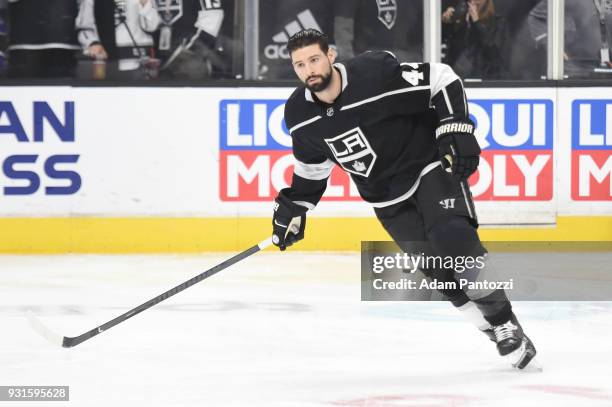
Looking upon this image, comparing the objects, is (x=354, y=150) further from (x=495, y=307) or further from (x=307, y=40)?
(x=495, y=307)

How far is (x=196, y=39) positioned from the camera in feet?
21.7

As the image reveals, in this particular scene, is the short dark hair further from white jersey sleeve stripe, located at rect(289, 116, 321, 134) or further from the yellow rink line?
the yellow rink line

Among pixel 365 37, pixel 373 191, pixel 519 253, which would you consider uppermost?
pixel 365 37

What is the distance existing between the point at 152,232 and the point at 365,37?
1690 mm

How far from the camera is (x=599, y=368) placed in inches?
124

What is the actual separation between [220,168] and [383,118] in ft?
11.0

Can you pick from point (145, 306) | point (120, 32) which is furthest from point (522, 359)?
point (120, 32)

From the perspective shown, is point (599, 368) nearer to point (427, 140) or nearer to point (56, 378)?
point (427, 140)

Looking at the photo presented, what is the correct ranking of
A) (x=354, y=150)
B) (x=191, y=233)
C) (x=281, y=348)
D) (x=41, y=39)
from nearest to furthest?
(x=354, y=150) < (x=281, y=348) < (x=191, y=233) < (x=41, y=39)

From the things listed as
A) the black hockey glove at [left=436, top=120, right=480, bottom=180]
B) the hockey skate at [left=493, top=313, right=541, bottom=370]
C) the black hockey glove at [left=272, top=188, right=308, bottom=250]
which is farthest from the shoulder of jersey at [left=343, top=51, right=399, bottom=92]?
the hockey skate at [left=493, top=313, right=541, bottom=370]

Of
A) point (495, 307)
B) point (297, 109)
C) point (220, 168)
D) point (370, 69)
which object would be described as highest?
point (370, 69)

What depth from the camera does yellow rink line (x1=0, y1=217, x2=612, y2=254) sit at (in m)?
6.32

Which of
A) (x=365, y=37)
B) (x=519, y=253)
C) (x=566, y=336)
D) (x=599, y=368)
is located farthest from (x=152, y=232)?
(x=599, y=368)

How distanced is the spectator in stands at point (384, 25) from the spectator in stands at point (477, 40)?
18 cm
